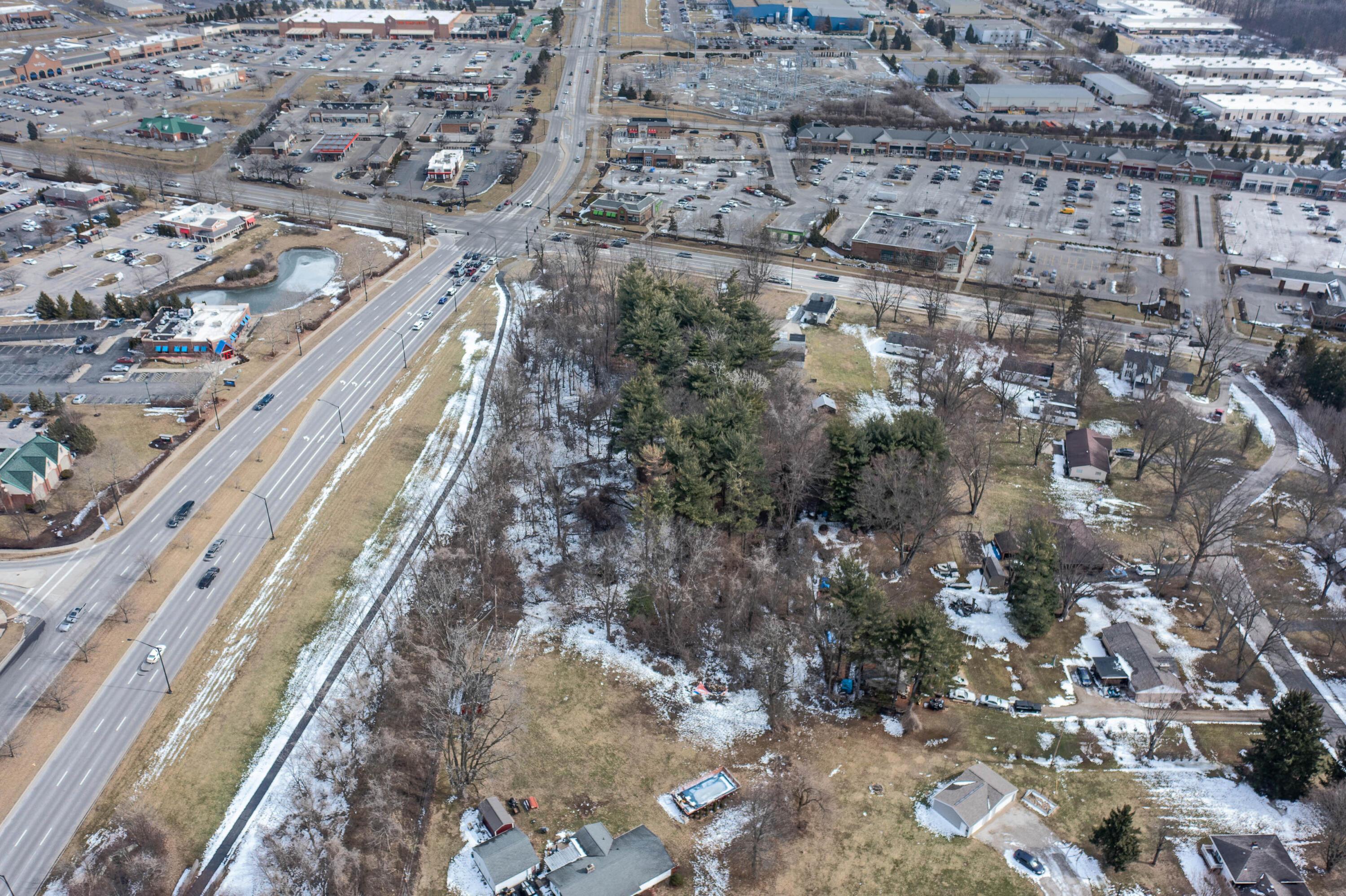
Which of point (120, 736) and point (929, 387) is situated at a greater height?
point (929, 387)

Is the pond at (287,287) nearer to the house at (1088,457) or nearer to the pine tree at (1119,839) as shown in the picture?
the house at (1088,457)

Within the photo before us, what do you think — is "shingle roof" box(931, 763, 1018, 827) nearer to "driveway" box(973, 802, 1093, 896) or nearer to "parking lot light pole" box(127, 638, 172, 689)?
"driveway" box(973, 802, 1093, 896)

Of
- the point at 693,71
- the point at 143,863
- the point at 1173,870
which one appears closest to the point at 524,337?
the point at 143,863

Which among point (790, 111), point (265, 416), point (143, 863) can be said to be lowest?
point (143, 863)

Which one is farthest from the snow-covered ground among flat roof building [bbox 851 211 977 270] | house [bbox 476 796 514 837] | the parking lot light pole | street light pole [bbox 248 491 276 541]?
flat roof building [bbox 851 211 977 270]

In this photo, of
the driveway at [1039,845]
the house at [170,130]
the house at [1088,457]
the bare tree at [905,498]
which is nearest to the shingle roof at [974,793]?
the driveway at [1039,845]

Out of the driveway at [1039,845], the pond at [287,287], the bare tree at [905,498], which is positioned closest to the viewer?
the driveway at [1039,845]

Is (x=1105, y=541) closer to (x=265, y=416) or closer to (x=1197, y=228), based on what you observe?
(x=265, y=416)
